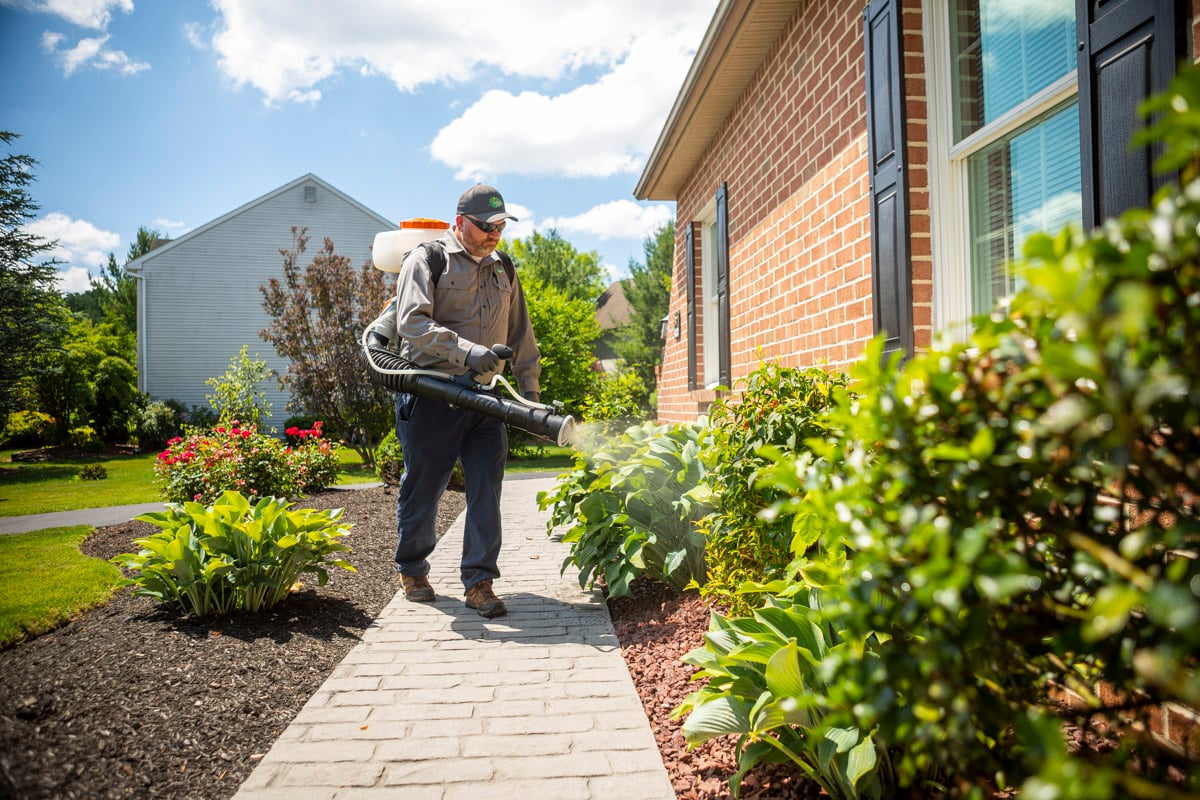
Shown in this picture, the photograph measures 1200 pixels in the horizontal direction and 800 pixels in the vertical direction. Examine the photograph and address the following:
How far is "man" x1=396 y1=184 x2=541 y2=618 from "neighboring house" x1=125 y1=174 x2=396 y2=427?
66.8ft

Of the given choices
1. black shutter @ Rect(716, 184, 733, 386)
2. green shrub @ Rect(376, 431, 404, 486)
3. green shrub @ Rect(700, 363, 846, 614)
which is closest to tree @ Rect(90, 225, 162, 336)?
green shrub @ Rect(376, 431, 404, 486)

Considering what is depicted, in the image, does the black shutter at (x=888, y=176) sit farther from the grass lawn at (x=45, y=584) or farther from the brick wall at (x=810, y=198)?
the grass lawn at (x=45, y=584)

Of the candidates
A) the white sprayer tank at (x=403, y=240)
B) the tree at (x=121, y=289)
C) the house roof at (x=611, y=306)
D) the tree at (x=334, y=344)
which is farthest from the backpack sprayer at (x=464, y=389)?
the tree at (x=121, y=289)

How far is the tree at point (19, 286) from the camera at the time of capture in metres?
8.95

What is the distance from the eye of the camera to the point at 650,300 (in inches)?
1106

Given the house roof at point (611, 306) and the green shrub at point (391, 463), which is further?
the house roof at point (611, 306)

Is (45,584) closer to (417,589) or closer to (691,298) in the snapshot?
(417,589)

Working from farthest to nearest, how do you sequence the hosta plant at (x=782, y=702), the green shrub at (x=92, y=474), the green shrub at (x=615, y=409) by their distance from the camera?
the green shrub at (x=92, y=474)
the green shrub at (x=615, y=409)
the hosta plant at (x=782, y=702)

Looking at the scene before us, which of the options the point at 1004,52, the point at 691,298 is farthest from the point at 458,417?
the point at 691,298

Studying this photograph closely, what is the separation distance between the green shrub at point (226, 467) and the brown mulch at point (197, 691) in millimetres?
3368

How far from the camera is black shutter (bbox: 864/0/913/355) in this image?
10.6ft

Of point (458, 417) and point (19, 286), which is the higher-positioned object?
point (19, 286)

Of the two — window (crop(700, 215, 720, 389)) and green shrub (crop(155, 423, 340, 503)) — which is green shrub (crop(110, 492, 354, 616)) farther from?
window (crop(700, 215, 720, 389))

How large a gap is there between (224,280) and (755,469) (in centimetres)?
2406
